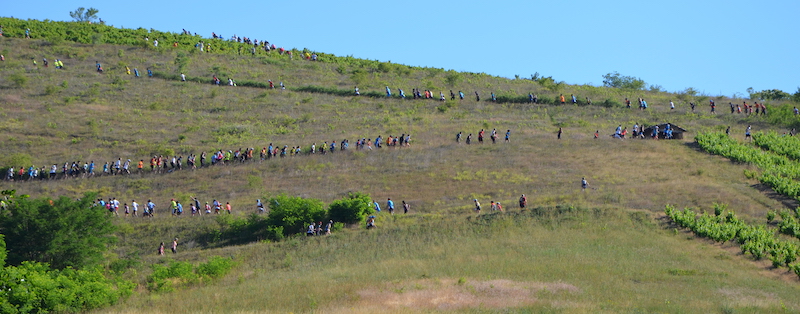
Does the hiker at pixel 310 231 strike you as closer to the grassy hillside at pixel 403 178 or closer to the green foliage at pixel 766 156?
the grassy hillside at pixel 403 178

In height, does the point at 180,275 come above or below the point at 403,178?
below

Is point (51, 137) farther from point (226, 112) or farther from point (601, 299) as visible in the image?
point (601, 299)

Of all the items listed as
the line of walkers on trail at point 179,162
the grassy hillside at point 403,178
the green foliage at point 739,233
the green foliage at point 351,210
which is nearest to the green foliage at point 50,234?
the grassy hillside at point 403,178

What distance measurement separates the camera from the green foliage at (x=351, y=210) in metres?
38.5

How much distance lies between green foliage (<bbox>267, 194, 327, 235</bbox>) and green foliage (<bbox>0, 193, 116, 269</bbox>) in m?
8.62

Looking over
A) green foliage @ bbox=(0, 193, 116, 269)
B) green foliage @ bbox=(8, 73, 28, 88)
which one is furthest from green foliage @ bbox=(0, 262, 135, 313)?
green foliage @ bbox=(8, 73, 28, 88)

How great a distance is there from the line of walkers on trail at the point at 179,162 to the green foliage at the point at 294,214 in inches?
607

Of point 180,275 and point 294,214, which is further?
point 294,214

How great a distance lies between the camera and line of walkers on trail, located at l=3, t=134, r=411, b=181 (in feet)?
167

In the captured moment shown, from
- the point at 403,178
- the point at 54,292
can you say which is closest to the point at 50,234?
the point at 54,292

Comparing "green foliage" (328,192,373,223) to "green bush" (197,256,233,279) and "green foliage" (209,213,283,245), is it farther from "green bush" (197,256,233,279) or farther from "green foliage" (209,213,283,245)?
"green bush" (197,256,233,279)

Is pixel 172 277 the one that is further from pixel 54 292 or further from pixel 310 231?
pixel 310 231

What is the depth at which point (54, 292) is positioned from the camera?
23203mm

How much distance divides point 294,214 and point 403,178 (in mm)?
10957
